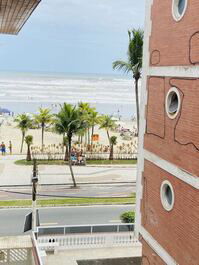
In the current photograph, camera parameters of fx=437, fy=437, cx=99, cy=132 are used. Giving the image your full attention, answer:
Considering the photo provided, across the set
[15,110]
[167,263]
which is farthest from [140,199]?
[15,110]

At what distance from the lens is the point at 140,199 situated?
13.5 metres

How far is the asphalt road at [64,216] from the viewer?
2267 cm

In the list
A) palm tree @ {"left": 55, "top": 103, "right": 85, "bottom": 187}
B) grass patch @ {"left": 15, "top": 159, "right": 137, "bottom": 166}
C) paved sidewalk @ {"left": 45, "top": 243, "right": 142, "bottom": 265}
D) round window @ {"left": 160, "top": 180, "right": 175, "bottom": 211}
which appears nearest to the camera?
round window @ {"left": 160, "top": 180, "right": 175, "bottom": 211}

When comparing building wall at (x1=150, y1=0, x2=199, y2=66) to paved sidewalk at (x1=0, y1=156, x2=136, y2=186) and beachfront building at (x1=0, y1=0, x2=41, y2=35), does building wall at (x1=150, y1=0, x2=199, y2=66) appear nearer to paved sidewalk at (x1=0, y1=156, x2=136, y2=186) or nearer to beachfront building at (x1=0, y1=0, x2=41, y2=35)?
beachfront building at (x1=0, y1=0, x2=41, y2=35)

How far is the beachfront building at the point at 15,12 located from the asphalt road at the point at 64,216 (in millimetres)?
9931

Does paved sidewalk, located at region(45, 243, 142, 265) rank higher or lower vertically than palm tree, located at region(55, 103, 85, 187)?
lower

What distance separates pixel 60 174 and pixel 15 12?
67.0 ft

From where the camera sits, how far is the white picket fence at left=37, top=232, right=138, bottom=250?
1739 centimetres


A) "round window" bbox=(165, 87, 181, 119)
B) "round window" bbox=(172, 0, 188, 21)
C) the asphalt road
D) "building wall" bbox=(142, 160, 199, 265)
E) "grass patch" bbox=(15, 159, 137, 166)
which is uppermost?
"round window" bbox=(172, 0, 188, 21)

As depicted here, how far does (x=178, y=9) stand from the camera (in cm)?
1111

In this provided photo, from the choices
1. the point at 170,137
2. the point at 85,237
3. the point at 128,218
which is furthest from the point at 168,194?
the point at 128,218

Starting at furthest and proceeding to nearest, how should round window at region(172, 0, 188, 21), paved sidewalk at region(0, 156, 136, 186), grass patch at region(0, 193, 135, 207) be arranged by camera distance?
paved sidewalk at region(0, 156, 136, 186) < grass patch at region(0, 193, 135, 207) < round window at region(172, 0, 188, 21)

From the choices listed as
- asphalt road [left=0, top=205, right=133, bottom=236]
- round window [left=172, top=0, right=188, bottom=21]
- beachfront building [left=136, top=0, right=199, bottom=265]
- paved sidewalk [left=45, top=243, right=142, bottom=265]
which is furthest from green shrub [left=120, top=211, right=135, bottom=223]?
round window [left=172, top=0, right=188, bottom=21]

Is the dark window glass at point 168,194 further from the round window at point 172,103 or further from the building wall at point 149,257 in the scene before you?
the round window at point 172,103
